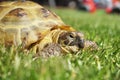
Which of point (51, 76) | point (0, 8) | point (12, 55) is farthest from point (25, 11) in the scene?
point (51, 76)

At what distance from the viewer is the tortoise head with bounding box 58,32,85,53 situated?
4.64 meters

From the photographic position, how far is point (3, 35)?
4855 millimetres

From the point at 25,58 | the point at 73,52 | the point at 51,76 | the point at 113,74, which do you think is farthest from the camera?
the point at 73,52

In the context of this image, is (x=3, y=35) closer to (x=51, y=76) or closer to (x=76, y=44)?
(x=76, y=44)

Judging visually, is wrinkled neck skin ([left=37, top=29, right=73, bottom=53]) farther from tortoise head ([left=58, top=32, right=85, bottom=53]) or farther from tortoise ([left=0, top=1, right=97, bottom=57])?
tortoise head ([left=58, top=32, right=85, bottom=53])

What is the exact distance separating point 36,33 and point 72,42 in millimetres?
477

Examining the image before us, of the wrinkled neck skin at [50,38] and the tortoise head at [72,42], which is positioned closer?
the tortoise head at [72,42]

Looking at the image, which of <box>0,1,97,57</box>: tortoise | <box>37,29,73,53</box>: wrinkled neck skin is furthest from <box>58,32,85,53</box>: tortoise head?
<box>37,29,73,53</box>: wrinkled neck skin

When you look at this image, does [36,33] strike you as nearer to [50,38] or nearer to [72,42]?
[50,38]

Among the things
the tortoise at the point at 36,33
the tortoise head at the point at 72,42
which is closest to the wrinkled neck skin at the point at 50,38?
the tortoise at the point at 36,33

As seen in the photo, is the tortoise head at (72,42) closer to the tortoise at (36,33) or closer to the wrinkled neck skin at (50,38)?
the tortoise at (36,33)

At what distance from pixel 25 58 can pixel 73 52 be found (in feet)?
3.00

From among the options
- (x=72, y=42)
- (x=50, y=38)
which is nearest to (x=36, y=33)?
(x=50, y=38)

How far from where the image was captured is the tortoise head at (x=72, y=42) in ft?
15.2
